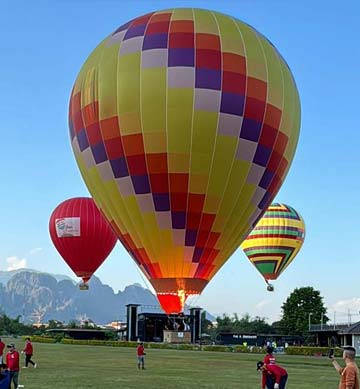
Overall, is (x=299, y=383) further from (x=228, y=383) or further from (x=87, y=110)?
(x=87, y=110)

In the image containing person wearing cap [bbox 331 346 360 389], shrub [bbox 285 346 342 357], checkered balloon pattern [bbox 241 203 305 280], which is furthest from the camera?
shrub [bbox 285 346 342 357]

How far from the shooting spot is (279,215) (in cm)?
5844

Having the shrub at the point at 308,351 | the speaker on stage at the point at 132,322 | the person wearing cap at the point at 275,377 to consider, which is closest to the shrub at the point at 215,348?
the shrub at the point at 308,351

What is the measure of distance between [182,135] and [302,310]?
8519cm

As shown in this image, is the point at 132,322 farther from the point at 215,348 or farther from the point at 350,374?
the point at 350,374

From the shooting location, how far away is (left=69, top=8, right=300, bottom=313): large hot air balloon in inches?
894

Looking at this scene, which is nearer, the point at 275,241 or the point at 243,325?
the point at 275,241

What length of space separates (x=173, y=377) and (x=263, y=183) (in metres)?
7.92

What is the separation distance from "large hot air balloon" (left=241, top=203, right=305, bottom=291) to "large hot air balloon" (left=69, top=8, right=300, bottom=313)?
32.8m

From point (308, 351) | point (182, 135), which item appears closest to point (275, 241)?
point (308, 351)

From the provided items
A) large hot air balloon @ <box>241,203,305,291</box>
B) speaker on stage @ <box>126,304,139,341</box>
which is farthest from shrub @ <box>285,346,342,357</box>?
speaker on stage @ <box>126,304,139,341</box>

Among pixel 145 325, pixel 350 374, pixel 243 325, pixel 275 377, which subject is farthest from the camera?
pixel 243 325

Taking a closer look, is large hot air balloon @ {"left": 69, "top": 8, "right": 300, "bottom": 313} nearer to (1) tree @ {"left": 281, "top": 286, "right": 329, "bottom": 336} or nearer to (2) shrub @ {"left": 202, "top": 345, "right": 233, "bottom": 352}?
(2) shrub @ {"left": 202, "top": 345, "right": 233, "bottom": 352}

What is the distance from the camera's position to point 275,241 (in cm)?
5716
